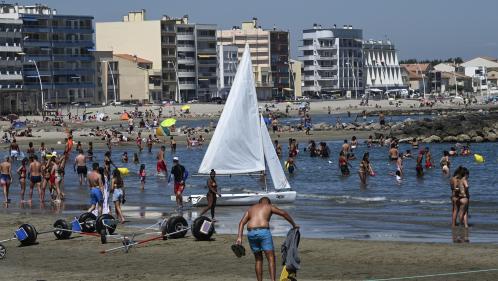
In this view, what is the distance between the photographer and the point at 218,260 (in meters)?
18.6

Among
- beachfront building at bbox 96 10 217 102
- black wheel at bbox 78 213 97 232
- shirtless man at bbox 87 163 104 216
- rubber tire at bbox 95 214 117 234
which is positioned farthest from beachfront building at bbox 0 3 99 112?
rubber tire at bbox 95 214 117 234

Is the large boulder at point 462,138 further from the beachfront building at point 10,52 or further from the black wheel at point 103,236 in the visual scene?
the beachfront building at point 10,52

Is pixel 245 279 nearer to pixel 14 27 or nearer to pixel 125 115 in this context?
pixel 125 115

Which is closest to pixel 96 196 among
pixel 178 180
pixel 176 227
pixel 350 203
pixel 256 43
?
pixel 176 227

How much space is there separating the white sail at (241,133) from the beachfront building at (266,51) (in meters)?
148

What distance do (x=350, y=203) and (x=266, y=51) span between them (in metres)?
156

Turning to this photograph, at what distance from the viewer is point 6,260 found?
19.4 meters

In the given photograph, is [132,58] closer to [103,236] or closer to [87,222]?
[87,222]

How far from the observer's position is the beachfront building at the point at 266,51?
7163 inches

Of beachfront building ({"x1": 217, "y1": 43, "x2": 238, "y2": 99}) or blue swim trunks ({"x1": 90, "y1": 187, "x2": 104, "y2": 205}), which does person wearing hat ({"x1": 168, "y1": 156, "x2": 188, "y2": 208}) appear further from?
beachfront building ({"x1": 217, "y1": 43, "x2": 238, "y2": 99})

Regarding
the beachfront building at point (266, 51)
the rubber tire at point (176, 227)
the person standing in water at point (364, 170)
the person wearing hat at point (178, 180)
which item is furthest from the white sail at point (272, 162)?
the beachfront building at point (266, 51)

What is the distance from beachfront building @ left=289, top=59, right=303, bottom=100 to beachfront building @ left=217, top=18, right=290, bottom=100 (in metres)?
1.24

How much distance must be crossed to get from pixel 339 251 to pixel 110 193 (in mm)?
7921

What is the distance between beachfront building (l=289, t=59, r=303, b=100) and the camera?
7549 inches
